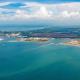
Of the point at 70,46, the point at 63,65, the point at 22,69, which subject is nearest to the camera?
the point at 22,69

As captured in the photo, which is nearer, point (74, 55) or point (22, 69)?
point (22, 69)

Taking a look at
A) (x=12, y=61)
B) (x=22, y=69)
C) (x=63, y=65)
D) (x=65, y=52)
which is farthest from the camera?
(x=65, y=52)

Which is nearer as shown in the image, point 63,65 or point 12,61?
point 63,65

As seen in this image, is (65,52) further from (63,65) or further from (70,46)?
(63,65)

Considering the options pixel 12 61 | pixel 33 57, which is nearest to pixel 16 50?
pixel 33 57

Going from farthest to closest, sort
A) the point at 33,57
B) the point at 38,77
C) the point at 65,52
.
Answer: the point at 65,52 < the point at 33,57 < the point at 38,77

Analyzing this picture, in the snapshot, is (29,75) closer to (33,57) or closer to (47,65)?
(47,65)

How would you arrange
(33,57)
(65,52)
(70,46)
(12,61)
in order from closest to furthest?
1. (12,61)
2. (33,57)
3. (65,52)
4. (70,46)

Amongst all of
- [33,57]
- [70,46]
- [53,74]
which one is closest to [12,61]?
[33,57]
